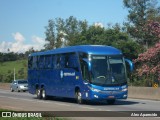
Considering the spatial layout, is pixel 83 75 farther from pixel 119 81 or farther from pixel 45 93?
pixel 45 93

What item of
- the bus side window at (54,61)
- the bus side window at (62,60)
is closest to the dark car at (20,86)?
the bus side window at (54,61)

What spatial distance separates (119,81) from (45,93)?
8360 mm

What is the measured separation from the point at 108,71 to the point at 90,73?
100 centimetres

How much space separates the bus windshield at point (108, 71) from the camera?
24953 millimetres

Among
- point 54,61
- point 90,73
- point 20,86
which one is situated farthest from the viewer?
point 20,86

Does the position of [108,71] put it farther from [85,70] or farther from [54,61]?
[54,61]

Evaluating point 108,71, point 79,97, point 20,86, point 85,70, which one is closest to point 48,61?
point 79,97

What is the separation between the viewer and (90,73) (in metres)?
25.0

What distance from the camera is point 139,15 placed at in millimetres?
68750

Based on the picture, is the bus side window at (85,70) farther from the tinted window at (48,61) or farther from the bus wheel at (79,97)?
the tinted window at (48,61)

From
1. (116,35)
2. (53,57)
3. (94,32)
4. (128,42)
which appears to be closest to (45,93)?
(53,57)

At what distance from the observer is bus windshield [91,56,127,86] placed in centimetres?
2495

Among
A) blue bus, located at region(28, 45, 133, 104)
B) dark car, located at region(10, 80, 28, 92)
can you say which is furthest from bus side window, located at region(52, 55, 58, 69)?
dark car, located at region(10, 80, 28, 92)

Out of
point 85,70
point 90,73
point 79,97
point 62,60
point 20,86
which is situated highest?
point 62,60
